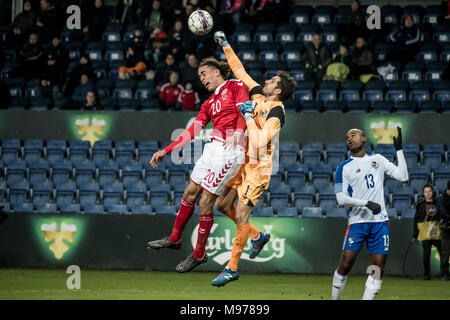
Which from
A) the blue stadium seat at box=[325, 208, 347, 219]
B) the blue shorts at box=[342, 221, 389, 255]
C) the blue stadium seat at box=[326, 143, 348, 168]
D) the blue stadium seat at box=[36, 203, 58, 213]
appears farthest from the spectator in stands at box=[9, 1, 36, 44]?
the blue shorts at box=[342, 221, 389, 255]

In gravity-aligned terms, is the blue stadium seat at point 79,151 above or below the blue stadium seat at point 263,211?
above

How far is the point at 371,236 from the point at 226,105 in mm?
2385

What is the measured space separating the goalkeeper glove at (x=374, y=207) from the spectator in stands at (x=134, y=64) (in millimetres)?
11379

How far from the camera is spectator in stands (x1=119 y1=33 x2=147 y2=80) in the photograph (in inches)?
785

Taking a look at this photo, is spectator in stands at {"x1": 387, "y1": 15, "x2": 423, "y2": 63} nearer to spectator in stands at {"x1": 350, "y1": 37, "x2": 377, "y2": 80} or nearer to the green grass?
spectator in stands at {"x1": 350, "y1": 37, "x2": 377, "y2": 80}

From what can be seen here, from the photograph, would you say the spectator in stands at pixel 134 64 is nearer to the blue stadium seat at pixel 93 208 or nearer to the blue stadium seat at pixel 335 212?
the blue stadium seat at pixel 93 208

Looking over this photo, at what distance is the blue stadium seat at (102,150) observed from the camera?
18.5 m

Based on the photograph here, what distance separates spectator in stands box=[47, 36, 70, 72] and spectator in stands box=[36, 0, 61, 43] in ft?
4.18

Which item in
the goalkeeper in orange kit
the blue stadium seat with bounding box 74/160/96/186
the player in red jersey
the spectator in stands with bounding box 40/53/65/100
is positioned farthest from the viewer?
the spectator in stands with bounding box 40/53/65/100

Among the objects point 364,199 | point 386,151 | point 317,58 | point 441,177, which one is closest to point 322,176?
point 386,151

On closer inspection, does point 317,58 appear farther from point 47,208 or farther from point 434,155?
point 47,208

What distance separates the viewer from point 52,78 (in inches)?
787

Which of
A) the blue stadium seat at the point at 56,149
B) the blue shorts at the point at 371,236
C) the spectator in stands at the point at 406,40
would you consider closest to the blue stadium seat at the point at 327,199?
the spectator in stands at the point at 406,40

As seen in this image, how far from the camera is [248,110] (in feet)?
31.0
